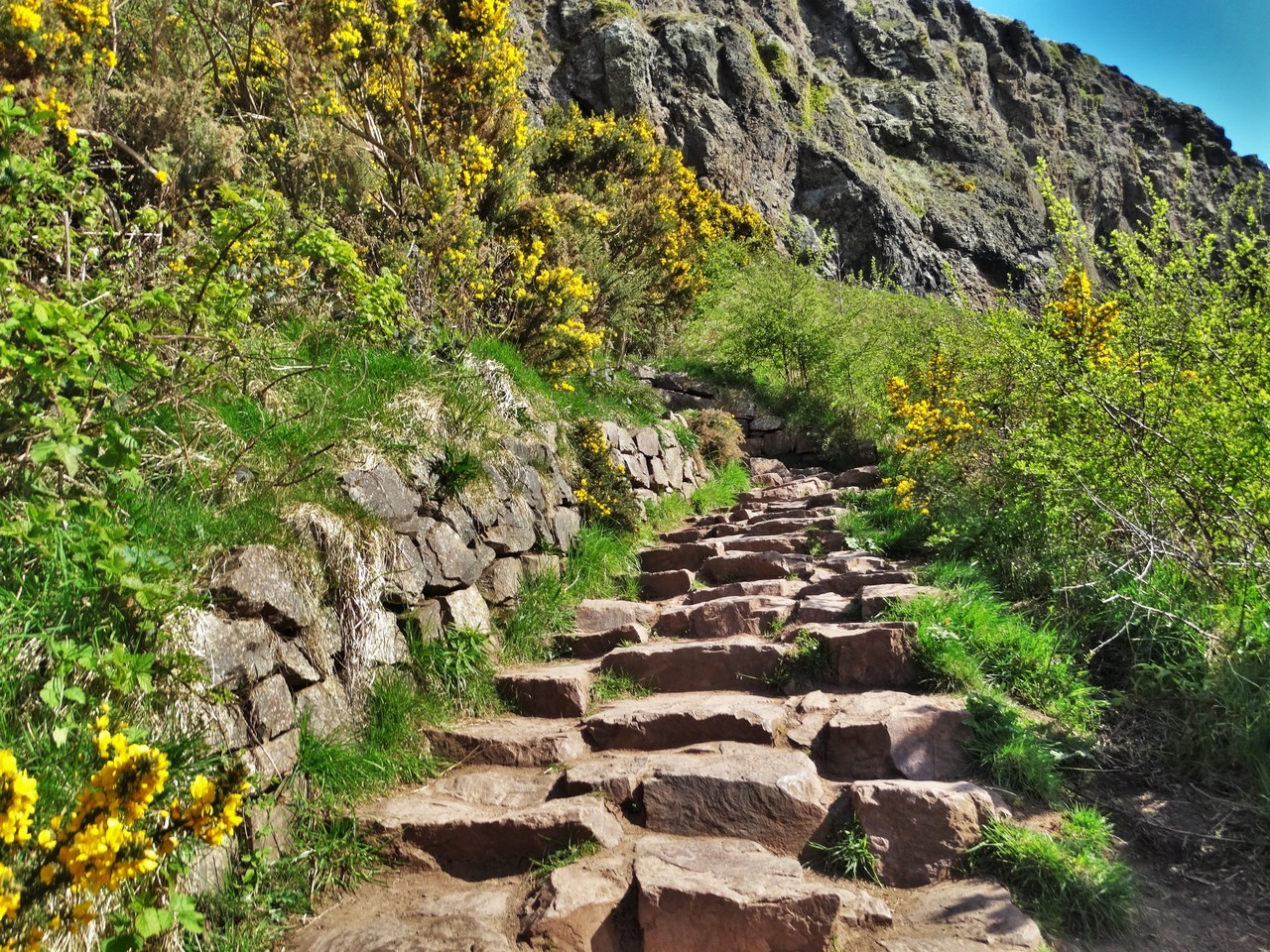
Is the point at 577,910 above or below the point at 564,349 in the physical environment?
below

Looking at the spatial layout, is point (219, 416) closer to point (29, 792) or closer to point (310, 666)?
point (310, 666)

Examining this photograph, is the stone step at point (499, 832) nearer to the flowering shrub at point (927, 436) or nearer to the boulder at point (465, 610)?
the boulder at point (465, 610)

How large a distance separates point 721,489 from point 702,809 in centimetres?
599

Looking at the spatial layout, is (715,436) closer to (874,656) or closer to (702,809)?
(874,656)

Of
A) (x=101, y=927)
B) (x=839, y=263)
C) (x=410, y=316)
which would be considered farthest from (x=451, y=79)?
(x=839, y=263)

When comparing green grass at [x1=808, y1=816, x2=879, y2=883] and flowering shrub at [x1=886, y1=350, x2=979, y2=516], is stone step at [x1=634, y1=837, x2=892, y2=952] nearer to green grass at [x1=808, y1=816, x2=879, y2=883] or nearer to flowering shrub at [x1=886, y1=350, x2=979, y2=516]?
green grass at [x1=808, y1=816, x2=879, y2=883]

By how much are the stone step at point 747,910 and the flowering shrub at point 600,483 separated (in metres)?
3.81

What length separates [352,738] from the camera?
10.3ft

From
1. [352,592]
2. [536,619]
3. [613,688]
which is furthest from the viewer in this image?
[536,619]

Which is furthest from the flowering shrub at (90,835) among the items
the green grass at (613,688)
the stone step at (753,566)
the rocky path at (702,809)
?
the stone step at (753,566)

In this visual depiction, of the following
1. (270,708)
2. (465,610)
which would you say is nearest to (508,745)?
(465,610)

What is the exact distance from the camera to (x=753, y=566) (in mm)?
5742

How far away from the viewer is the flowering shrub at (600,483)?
6.18 meters

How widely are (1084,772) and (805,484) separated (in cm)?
600
